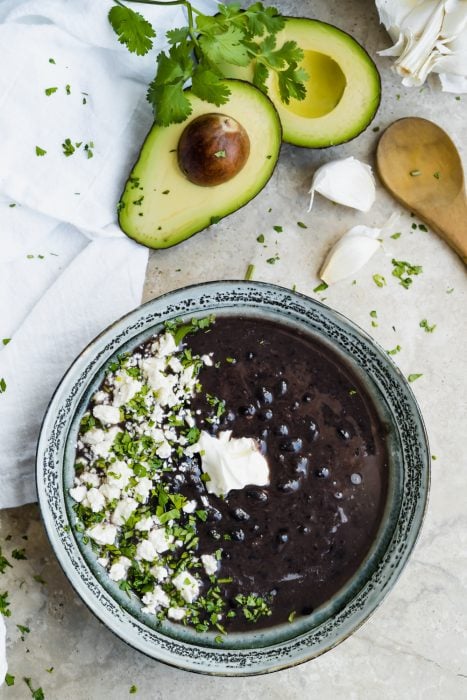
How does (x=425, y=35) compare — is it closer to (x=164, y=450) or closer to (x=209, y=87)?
(x=209, y=87)

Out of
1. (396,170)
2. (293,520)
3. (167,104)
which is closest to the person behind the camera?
(167,104)

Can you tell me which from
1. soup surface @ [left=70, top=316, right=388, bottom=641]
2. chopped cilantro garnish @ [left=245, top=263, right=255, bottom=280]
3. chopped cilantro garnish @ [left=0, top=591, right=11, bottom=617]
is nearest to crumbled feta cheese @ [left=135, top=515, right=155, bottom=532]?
soup surface @ [left=70, top=316, right=388, bottom=641]

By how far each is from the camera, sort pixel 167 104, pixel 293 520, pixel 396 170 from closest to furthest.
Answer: pixel 167 104 < pixel 293 520 < pixel 396 170

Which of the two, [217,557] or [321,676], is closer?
[217,557]

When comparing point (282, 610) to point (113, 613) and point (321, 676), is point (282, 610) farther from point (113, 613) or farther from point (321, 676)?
point (113, 613)

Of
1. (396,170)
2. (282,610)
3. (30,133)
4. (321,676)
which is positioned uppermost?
(396,170)

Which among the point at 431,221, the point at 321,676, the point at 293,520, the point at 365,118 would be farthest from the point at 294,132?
the point at 321,676

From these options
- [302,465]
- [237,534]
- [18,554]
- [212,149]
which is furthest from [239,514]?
[212,149]

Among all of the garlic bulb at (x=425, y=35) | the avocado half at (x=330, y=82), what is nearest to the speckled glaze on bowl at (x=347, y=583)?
the avocado half at (x=330, y=82)
